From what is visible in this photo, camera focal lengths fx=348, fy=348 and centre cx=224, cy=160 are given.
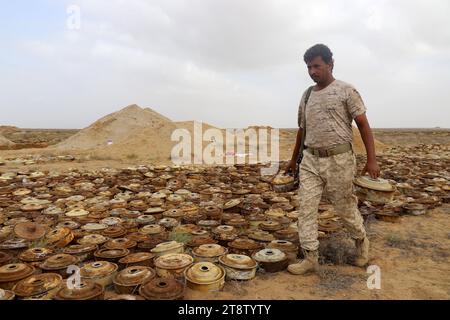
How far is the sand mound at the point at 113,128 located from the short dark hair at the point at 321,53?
1895 cm

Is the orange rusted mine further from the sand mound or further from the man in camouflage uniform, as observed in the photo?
the sand mound

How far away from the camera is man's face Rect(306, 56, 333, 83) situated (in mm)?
3262

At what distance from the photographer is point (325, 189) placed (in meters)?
3.48

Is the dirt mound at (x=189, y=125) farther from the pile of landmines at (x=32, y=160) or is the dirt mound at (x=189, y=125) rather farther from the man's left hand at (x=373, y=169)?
the man's left hand at (x=373, y=169)

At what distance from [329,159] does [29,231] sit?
12.3 feet

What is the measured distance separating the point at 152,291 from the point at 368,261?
7.62 feet


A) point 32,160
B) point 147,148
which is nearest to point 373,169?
point 147,148

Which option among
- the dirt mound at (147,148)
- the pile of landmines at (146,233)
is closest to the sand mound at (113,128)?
the dirt mound at (147,148)

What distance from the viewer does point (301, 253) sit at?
3.88 metres

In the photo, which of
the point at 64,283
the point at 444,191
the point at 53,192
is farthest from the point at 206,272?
the point at 444,191

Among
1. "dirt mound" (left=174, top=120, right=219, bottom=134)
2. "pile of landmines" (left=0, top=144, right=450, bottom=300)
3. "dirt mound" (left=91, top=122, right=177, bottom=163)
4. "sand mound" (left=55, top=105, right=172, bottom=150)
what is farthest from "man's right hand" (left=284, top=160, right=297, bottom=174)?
"sand mound" (left=55, top=105, right=172, bottom=150)

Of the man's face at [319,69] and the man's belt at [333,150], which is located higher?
the man's face at [319,69]

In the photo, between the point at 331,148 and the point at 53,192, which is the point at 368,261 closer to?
the point at 331,148

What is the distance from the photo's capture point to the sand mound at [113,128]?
22109mm
